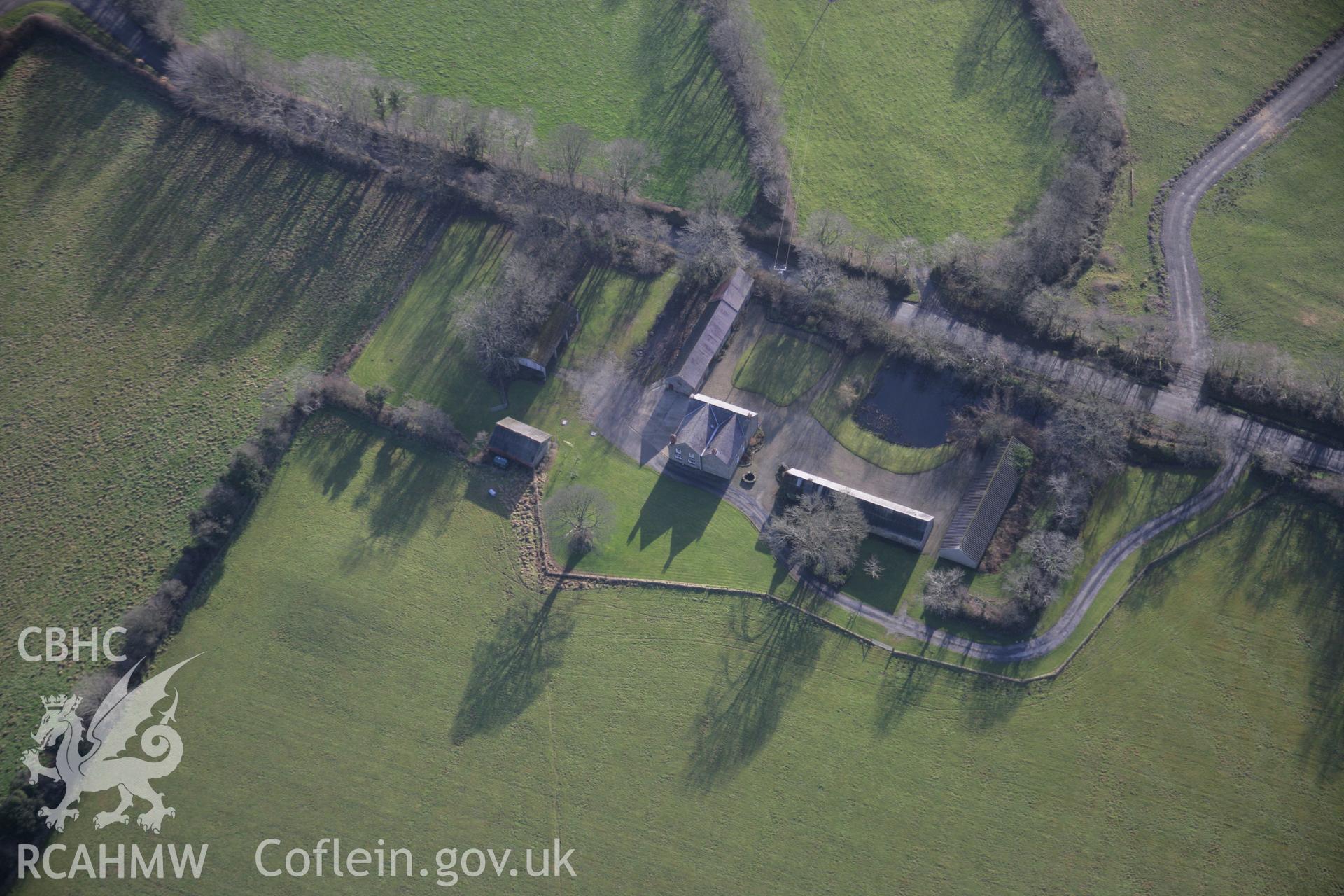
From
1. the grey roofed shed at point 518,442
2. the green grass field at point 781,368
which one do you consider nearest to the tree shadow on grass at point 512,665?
the grey roofed shed at point 518,442

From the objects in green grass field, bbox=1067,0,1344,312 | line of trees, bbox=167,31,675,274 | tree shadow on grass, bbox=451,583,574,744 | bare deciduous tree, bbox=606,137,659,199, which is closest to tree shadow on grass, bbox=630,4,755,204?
bare deciduous tree, bbox=606,137,659,199

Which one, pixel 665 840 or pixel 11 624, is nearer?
pixel 665 840

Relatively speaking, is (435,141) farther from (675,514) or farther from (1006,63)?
(1006,63)

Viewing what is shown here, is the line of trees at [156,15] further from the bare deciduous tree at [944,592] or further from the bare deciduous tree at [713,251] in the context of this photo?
the bare deciduous tree at [944,592]

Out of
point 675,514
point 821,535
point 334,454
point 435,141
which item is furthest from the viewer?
point 435,141

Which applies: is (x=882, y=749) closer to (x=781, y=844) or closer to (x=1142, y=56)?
(x=781, y=844)

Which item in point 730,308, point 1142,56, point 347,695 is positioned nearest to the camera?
point 347,695

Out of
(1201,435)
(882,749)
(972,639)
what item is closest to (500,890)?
(882,749)

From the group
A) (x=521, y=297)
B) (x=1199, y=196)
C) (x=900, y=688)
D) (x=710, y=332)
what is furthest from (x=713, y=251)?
(x=1199, y=196)
